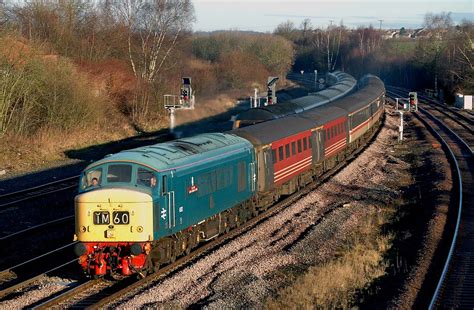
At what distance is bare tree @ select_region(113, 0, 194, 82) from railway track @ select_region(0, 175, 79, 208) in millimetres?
24811

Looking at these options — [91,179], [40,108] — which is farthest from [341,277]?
[40,108]

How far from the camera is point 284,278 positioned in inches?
591

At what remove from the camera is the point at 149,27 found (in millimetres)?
52156

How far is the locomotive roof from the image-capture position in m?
14.9

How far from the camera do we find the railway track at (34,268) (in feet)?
47.9

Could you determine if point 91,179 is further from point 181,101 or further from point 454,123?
point 454,123

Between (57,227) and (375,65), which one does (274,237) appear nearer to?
(57,227)

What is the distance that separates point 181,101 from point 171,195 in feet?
87.5

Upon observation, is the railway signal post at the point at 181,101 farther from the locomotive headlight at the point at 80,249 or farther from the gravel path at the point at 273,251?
the locomotive headlight at the point at 80,249

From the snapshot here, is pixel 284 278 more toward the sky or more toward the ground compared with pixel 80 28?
more toward the ground

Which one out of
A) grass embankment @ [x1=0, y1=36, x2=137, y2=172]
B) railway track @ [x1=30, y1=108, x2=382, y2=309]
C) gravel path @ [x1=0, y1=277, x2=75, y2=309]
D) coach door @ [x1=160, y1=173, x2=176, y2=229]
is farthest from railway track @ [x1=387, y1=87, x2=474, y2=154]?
gravel path @ [x1=0, y1=277, x2=75, y2=309]

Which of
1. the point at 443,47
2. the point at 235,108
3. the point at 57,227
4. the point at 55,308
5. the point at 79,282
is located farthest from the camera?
the point at 443,47

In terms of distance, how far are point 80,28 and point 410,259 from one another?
3812cm

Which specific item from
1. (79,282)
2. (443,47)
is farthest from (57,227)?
(443,47)
